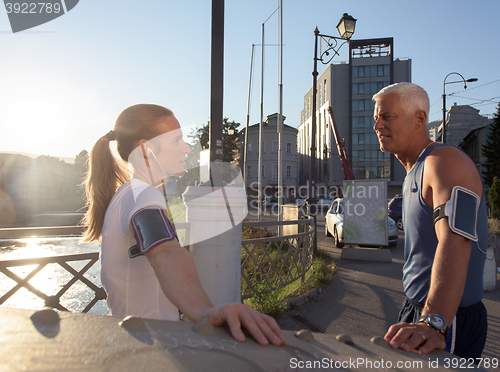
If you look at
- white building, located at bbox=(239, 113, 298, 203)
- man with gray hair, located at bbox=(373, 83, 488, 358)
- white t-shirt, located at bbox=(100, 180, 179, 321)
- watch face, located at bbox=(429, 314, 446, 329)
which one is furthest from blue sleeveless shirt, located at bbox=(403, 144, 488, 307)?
white building, located at bbox=(239, 113, 298, 203)

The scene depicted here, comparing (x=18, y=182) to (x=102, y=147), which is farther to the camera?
(x=18, y=182)

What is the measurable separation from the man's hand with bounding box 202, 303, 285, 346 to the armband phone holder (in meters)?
1.01

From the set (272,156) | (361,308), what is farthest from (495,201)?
(272,156)

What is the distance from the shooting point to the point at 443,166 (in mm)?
1601

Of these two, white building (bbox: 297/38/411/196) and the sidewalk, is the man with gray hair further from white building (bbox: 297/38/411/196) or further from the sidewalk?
white building (bbox: 297/38/411/196)

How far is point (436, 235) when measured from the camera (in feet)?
5.42

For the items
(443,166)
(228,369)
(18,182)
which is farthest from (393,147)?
(18,182)

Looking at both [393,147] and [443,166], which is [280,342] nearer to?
[443,166]

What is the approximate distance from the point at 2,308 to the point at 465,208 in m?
1.80

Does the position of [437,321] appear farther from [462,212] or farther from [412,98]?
[412,98]

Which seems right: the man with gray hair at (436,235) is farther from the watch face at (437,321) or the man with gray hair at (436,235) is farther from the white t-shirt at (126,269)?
the white t-shirt at (126,269)

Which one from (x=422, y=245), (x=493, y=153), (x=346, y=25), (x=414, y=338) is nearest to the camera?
(x=414, y=338)

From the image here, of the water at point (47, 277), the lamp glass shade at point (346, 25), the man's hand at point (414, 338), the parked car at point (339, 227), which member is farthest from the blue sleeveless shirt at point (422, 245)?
the lamp glass shade at point (346, 25)

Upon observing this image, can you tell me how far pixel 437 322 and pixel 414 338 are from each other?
0.95 ft
